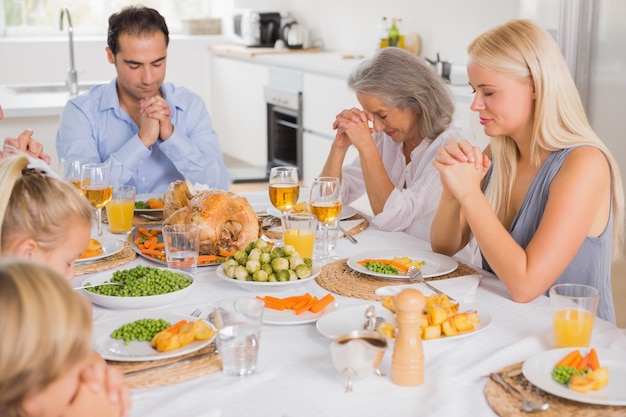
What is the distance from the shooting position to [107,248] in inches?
82.8

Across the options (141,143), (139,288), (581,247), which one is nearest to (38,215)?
(139,288)

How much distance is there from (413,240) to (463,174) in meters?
0.44

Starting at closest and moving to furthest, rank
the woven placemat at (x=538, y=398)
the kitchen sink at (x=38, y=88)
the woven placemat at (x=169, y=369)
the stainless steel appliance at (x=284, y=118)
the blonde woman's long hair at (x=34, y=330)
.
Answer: the blonde woman's long hair at (x=34, y=330)
the woven placemat at (x=538, y=398)
the woven placemat at (x=169, y=369)
the kitchen sink at (x=38, y=88)
the stainless steel appliance at (x=284, y=118)

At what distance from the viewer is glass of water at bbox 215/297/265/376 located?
1.36 metres

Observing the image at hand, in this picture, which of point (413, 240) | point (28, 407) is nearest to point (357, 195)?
point (413, 240)

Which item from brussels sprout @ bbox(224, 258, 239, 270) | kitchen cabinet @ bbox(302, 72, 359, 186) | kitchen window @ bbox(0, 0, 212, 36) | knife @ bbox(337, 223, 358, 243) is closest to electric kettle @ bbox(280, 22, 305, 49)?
kitchen cabinet @ bbox(302, 72, 359, 186)

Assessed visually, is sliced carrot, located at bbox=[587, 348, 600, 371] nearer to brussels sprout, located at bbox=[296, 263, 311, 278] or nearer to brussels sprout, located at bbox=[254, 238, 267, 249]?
brussels sprout, located at bbox=[296, 263, 311, 278]

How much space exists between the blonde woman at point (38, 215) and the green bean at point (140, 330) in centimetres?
15

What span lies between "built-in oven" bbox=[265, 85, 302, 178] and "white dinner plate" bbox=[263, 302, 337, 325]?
4.09 m

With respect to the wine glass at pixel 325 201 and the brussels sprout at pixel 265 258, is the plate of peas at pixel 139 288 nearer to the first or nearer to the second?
the brussels sprout at pixel 265 258

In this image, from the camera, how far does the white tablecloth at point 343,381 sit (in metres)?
1.25

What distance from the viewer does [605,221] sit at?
193 cm

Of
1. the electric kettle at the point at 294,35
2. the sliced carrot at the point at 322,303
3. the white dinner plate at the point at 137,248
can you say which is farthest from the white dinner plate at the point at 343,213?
the electric kettle at the point at 294,35

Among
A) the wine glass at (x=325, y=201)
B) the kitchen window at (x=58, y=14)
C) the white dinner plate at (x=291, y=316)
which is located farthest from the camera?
the kitchen window at (x=58, y=14)
